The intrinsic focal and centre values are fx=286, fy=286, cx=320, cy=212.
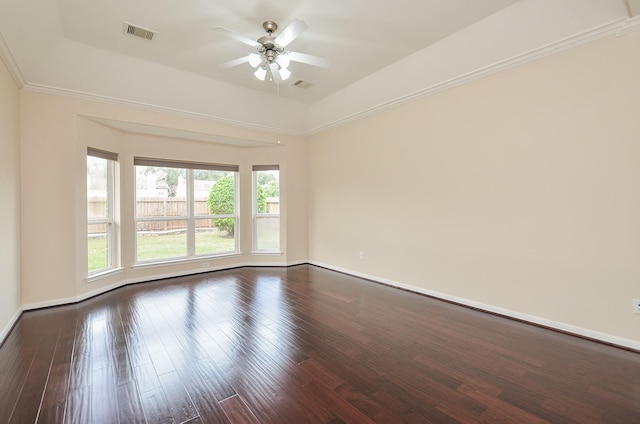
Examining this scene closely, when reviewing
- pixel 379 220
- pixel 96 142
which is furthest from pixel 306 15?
pixel 96 142

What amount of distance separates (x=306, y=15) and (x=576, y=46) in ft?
8.70

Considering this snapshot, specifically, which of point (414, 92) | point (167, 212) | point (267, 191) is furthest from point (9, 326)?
point (414, 92)

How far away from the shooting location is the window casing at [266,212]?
6004mm

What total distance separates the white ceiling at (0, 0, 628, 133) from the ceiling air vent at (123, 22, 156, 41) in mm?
64

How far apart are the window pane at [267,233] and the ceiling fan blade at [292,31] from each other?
3.71 m

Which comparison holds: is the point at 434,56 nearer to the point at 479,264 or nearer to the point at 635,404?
the point at 479,264

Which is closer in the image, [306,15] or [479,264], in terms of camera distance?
[306,15]

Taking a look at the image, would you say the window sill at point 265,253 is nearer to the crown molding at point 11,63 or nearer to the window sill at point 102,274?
the window sill at point 102,274

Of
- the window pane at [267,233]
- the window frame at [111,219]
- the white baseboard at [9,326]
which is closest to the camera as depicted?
the white baseboard at [9,326]

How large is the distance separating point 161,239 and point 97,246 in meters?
0.98

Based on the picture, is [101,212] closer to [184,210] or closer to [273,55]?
[184,210]

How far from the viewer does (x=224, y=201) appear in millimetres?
5766

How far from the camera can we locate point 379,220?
467cm

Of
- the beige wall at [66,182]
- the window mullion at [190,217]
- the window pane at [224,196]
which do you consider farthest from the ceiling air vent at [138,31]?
the window pane at [224,196]
